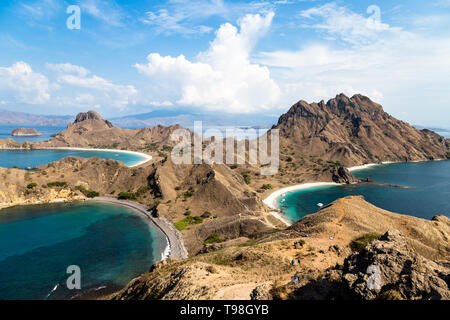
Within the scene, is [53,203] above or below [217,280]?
below

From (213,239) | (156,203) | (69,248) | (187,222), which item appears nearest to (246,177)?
(156,203)

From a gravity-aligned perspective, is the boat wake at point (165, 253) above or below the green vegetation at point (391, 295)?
below

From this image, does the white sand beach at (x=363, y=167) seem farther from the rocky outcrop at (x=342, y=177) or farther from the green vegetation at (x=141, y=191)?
the green vegetation at (x=141, y=191)

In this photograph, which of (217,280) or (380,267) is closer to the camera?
(380,267)

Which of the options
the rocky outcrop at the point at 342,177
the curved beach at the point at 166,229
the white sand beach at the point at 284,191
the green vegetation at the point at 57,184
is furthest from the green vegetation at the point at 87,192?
the rocky outcrop at the point at 342,177

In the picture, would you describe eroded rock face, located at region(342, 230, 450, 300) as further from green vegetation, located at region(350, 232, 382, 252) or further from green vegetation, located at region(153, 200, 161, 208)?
green vegetation, located at region(153, 200, 161, 208)
